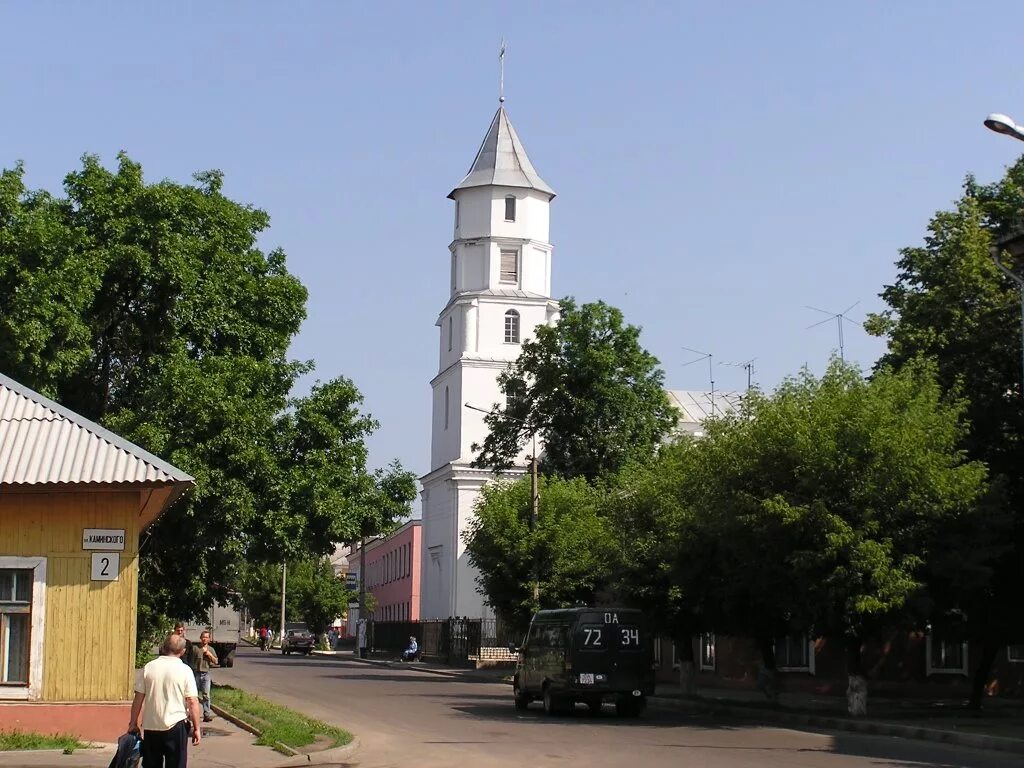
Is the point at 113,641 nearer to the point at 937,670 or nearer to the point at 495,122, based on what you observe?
the point at 937,670

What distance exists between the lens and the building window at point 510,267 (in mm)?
80188

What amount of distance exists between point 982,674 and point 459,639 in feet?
125

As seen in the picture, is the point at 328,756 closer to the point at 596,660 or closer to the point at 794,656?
the point at 596,660

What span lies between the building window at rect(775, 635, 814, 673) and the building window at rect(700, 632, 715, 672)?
4.40 metres

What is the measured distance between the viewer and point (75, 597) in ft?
64.8

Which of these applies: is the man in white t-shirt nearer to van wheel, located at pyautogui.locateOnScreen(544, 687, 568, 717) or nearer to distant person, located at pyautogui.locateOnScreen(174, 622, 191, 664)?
distant person, located at pyautogui.locateOnScreen(174, 622, 191, 664)

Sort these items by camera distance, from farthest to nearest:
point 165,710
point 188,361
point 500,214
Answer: point 500,214 → point 188,361 → point 165,710

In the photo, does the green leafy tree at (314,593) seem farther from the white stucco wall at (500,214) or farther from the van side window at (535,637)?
the van side window at (535,637)

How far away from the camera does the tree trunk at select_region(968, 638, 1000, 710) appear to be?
3034 cm

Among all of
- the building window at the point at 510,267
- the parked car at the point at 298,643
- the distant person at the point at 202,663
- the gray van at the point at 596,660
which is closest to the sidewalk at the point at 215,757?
the distant person at the point at 202,663

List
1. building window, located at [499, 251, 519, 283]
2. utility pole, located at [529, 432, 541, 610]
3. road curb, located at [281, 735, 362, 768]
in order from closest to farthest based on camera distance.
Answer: road curb, located at [281, 735, 362, 768], utility pole, located at [529, 432, 541, 610], building window, located at [499, 251, 519, 283]

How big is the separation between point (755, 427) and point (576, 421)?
92.9 feet

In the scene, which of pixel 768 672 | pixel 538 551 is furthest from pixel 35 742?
pixel 538 551

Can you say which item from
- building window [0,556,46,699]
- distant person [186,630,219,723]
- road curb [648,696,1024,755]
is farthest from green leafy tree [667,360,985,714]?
building window [0,556,46,699]
